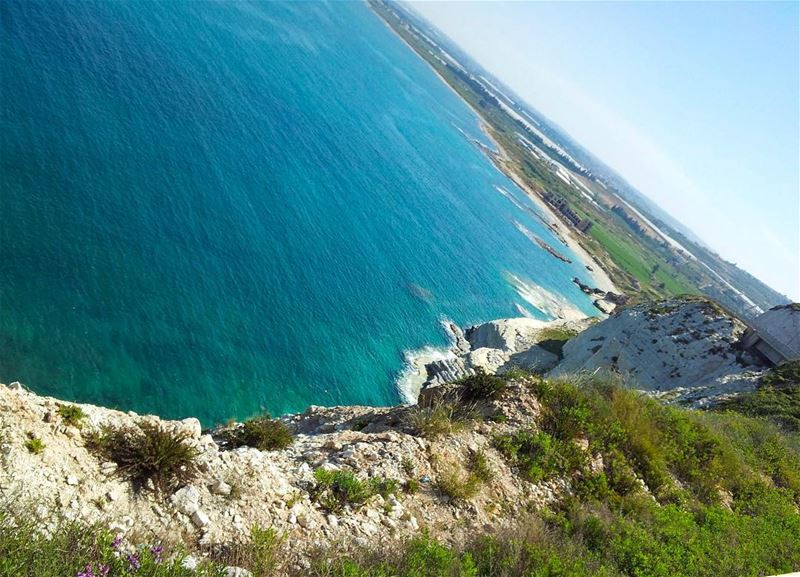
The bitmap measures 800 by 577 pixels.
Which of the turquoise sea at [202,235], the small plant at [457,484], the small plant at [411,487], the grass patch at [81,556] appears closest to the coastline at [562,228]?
the turquoise sea at [202,235]

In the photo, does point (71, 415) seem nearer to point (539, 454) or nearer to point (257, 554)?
point (257, 554)

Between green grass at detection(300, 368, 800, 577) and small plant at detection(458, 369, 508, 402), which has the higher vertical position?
green grass at detection(300, 368, 800, 577)

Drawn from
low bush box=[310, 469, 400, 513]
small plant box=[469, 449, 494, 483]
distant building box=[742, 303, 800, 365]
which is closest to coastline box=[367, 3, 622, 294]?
distant building box=[742, 303, 800, 365]

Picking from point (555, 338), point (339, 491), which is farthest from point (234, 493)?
point (555, 338)

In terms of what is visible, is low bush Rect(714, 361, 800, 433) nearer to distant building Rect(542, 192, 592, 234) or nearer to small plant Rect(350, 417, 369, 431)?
small plant Rect(350, 417, 369, 431)

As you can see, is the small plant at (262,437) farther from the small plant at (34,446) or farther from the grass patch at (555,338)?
the grass patch at (555,338)

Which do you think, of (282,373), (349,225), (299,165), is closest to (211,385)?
(282,373)
